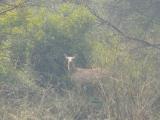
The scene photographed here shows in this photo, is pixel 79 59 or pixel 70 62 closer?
pixel 70 62

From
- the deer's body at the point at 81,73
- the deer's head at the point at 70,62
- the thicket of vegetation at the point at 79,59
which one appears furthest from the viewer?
the deer's head at the point at 70,62

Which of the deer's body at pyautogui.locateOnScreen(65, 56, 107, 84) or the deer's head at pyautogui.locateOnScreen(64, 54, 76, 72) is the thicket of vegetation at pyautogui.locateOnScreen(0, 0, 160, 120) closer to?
the deer's body at pyautogui.locateOnScreen(65, 56, 107, 84)

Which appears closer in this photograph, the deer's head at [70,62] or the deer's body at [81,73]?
the deer's body at [81,73]

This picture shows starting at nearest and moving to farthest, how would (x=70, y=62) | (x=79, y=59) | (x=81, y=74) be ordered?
(x=81, y=74)
(x=70, y=62)
(x=79, y=59)

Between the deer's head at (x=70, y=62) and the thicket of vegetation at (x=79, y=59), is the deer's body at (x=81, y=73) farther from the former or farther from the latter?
the thicket of vegetation at (x=79, y=59)

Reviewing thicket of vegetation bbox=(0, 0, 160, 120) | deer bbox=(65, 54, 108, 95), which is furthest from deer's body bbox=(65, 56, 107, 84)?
thicket of vegetation bbox=(0, 0, 160, 120)

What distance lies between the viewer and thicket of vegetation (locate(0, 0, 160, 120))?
27.6 ft

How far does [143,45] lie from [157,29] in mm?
705

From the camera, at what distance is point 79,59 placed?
36.3 feet

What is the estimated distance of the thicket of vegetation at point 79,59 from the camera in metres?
8.41

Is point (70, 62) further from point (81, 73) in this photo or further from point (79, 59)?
point (79, 59)

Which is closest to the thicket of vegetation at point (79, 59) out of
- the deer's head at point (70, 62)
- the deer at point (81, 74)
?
the deer at point (81, 74)

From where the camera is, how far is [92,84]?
1011 centimetres

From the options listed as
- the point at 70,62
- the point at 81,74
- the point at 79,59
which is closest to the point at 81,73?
the point at 81,74
